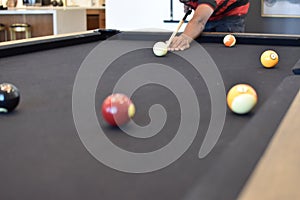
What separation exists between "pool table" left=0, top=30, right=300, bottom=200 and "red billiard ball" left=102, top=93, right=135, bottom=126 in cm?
2

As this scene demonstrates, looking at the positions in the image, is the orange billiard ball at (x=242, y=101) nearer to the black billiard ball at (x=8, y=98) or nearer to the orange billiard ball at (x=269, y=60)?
the black billiard ball at (x=8, y=98)

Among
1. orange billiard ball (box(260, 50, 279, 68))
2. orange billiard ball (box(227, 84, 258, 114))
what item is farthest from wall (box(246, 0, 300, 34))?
orange billiard ball (box(227, 84, 258, 114))

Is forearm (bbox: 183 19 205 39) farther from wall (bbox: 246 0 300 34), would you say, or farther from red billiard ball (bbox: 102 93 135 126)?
wall (bbox: 246 0 300 34)

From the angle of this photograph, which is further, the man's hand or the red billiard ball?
the man's hand

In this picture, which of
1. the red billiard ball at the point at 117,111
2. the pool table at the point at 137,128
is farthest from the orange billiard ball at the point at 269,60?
the red billiard ball at the point at 117,111

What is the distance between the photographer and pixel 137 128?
104 centimetres

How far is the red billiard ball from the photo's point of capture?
103cm

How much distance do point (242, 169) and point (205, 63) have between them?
1377mm

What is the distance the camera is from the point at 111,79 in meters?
1.61

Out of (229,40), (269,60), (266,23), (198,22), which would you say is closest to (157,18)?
(266,23)

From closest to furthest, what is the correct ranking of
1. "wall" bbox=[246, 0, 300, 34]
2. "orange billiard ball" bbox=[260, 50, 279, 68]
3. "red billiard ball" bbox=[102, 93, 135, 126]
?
"red billiard ball" bbox=[102, 93, 135, 126] → "orange billiard ball" bbox=[260, 50, 279, 68] → "wall" bbox=[246, 0, 300, 34]

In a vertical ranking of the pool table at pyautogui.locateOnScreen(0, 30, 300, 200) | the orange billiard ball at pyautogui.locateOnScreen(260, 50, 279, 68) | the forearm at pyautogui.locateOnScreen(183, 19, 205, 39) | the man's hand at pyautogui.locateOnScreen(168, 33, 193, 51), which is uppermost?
the forearm at pyautogui.locateOnScreen(183, 19, 205, 39)

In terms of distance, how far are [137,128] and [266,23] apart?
3.53m

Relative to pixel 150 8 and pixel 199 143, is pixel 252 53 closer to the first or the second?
pixel 199 143
